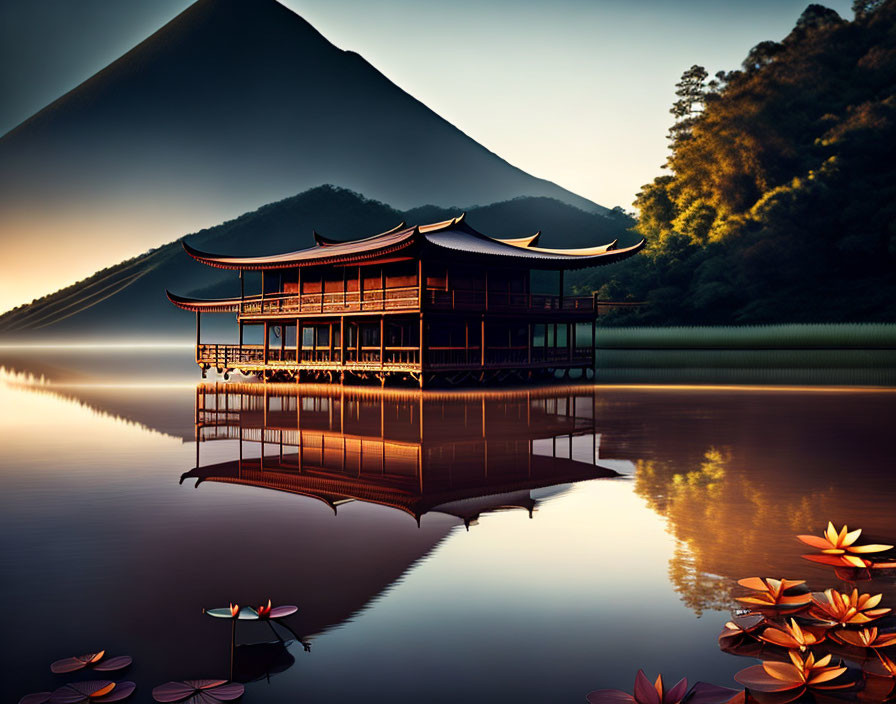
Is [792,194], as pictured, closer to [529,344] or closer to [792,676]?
[529,344]

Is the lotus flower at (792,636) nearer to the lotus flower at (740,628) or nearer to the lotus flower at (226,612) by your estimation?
the lotus flower at (740,628)

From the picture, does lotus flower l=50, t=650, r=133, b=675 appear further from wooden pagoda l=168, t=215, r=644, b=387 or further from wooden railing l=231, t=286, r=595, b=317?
wooden railing l=231, t=286, r=595, b=317

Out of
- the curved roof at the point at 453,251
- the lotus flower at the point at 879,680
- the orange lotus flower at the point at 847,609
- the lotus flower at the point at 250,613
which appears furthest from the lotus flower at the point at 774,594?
the curved roof at the point at 453,251

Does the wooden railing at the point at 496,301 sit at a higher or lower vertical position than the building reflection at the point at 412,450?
higher

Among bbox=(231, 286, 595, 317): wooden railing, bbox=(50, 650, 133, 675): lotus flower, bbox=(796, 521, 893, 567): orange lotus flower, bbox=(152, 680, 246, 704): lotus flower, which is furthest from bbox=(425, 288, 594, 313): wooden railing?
bbox=(152, 680, 246, 704): lotus flower

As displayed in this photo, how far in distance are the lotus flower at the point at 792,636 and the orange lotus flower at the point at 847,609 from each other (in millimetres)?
211

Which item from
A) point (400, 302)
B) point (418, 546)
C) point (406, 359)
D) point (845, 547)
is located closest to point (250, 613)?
point (418, 546)

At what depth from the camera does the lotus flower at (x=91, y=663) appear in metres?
5.32

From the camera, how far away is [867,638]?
221 inches

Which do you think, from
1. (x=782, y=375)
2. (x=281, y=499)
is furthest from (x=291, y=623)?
(x=782, y=375)

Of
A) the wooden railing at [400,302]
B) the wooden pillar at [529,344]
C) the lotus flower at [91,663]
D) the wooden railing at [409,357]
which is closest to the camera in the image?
the lotus flower at [91,663]

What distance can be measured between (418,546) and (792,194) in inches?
2036

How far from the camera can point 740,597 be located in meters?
6.77

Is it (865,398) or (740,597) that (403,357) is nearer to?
(865,398)
